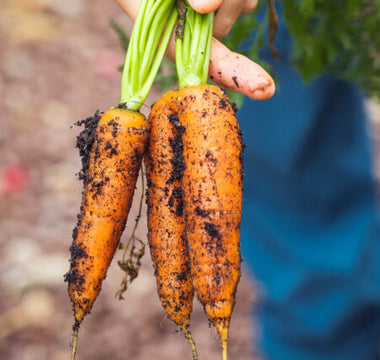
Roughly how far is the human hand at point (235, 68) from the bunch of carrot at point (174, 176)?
4 cm

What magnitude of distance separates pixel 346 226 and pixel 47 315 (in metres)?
1.78

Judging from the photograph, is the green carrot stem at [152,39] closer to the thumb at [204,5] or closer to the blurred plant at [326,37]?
the thumb at [204,5]

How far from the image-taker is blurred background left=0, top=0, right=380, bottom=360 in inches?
108

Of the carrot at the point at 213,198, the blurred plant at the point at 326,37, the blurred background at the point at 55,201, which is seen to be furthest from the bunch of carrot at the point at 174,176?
the blurred background at the point at 55,201

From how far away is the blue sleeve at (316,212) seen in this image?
2.44 meters

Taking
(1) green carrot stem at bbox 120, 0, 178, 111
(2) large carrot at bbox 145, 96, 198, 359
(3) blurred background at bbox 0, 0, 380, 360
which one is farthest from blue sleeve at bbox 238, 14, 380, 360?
(2) large carrot at bbox 145, 96, 198, 359

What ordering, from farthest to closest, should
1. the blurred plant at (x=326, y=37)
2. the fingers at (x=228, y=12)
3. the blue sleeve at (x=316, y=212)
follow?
the blue sleeve at (x=316, y=212), the blurred plant at (x=326, y=37), the fingers at (x=228, y=12)

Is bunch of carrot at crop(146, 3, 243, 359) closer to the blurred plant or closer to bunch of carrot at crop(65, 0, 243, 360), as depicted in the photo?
bunch of carrot at crop(65, 0, 243, 360)

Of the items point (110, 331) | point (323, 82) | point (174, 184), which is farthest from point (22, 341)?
point (323, 82)

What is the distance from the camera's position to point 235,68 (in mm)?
1371

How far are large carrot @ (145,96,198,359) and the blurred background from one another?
0.25 m

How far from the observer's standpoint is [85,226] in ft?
4.79

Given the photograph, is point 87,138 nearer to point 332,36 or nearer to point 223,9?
point 223,9

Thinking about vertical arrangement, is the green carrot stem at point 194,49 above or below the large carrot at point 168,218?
above
